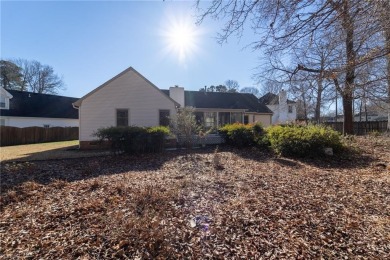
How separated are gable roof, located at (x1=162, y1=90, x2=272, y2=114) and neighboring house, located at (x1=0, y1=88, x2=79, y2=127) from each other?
12.9 meters

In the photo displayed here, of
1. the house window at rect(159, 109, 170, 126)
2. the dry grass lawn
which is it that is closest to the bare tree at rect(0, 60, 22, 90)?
the dry grass lawn

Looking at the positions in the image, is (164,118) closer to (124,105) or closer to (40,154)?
(124,105)

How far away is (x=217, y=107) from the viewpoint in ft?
76.5

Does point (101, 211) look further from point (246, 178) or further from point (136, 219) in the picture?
point (246, 178)

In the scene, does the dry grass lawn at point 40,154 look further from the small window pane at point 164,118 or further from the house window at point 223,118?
the house window at point 223,118

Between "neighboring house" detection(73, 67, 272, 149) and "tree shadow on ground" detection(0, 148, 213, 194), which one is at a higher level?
"neighboring house" detection(73, 67, 272, 149)

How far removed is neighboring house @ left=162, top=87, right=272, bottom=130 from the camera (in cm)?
2231

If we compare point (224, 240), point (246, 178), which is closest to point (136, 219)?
point (224, 240)

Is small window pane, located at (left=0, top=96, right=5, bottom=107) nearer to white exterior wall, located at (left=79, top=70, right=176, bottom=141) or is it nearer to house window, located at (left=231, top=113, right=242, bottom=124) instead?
white exterior wall, located at (left=79, top=70, right=176, bottom=141)

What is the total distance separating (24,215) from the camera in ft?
13.8

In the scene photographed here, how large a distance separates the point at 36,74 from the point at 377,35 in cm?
4784

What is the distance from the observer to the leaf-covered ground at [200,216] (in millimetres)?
2977

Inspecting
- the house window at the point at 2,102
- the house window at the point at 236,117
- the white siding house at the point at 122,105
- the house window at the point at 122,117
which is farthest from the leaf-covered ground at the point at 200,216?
the house window at the point at 2,102

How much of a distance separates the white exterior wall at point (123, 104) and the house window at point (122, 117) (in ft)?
0.63
